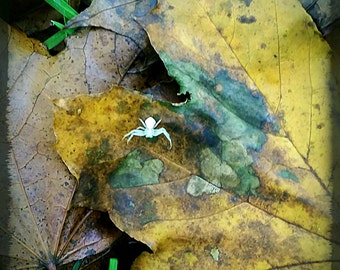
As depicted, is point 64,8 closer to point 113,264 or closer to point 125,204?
point 125,204

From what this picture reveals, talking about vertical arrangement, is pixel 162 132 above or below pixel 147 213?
above

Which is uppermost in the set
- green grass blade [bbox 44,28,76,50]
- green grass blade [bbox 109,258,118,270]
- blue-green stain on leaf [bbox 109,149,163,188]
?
green grass blade [bbox 44,28,76,50]

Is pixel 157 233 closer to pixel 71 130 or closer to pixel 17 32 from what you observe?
pixel 71 130

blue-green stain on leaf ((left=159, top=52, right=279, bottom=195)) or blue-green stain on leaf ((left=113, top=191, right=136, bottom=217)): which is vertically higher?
blue-green stain on leaf ((left=159, top=52, right=279, bottom=195))

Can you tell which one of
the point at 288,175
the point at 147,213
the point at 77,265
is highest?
the point at 288,175

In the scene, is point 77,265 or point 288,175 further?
point 77,265

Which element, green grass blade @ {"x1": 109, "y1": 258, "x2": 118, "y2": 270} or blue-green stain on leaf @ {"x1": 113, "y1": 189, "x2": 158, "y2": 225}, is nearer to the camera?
blue-green stain on leaf @ {"x1": 113, "y1": 189, "x2": 158, "y2": 225}

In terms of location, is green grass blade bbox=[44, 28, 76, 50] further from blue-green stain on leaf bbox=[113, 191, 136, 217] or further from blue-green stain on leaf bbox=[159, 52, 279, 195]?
blue-green stain on leaf bbox=[113, 191, 136, 217]

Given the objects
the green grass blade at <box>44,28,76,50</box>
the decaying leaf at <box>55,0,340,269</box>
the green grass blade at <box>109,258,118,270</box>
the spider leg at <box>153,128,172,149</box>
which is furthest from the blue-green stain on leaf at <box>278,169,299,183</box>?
the green grass blade at <box>44,28,76,50</box>

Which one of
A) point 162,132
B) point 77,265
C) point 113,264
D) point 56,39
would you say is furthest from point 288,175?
point 56,39
